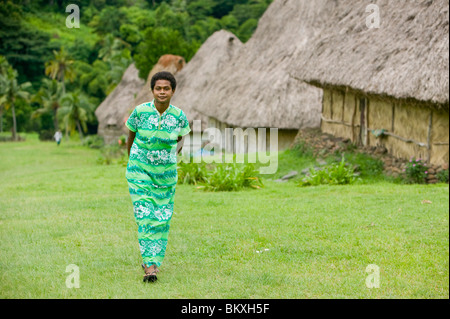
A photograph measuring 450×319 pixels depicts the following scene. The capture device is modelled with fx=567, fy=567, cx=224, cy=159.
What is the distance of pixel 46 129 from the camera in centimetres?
4978

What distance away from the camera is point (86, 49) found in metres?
53.5

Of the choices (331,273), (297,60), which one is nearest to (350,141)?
(297,60)

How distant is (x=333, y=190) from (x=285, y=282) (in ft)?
16.8

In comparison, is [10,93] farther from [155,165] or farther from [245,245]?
[155,165]

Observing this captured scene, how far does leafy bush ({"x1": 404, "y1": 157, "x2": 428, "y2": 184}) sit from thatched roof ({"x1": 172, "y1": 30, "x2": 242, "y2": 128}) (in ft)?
47.5

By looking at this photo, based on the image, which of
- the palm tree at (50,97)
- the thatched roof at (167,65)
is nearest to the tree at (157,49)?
the thatched roof at (167,65)

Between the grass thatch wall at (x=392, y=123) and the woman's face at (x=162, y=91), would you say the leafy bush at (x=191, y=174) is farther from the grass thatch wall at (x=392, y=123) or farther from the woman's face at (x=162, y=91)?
the woman's face at (x=162, y=91)

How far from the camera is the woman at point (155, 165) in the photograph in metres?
4.46

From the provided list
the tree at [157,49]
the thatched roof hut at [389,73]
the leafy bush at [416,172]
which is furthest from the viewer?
the tree at [157,49]

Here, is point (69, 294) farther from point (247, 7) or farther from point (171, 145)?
point (247, 7)

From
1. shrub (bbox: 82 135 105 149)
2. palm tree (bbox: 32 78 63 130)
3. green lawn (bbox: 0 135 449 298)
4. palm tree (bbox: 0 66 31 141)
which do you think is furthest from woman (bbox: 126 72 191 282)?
palm tree (bbox: 32 78 63 130)

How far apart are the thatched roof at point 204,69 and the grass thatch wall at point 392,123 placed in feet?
34.0

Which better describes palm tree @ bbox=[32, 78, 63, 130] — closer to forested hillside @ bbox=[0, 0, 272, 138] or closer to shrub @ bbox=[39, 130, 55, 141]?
forested hillside @ bbox=[0, 0, 272, 138]

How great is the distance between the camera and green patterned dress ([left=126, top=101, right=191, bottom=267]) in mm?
4457
